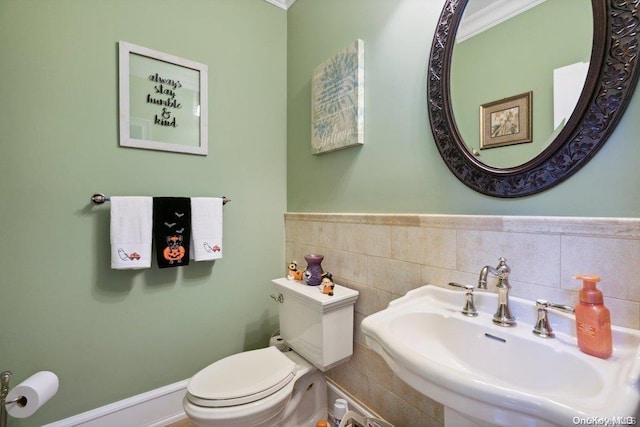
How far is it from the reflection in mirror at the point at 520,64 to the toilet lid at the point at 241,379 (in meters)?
1.19

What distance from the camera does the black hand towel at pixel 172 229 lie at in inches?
56.1

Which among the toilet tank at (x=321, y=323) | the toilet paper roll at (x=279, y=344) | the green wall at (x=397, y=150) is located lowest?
the toilet paper roll at (x=279, y=344)

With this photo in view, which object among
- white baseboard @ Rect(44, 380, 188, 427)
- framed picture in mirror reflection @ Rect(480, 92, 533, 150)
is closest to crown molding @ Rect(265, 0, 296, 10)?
framed picture in mirror reflection @ Rect(480, 92, 533, 150)

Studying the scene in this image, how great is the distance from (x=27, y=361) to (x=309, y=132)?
1.77 meters

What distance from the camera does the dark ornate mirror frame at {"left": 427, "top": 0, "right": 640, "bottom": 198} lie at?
2.28 ft

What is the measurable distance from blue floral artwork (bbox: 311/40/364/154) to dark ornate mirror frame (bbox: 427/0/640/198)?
583mm

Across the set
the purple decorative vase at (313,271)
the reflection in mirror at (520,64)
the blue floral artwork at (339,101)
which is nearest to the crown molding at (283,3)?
the blue floral artwork at (339,101)

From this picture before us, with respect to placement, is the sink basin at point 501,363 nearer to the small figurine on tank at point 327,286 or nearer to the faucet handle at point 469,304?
the faucet handle at point 469,304

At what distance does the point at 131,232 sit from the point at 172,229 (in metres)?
0.18

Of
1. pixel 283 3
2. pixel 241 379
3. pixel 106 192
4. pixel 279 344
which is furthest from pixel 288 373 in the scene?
pixel 283 3

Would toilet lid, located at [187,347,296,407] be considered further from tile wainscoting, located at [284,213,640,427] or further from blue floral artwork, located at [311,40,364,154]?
blue floral artwork, located at [311,40,364,154]

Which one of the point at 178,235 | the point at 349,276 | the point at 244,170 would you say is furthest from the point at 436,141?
the point at 178,235

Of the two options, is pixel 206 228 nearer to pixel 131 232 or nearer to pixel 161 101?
pixel 131 232

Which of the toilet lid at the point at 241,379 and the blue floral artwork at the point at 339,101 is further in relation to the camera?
the blue floral artwork at the point at 339,101
